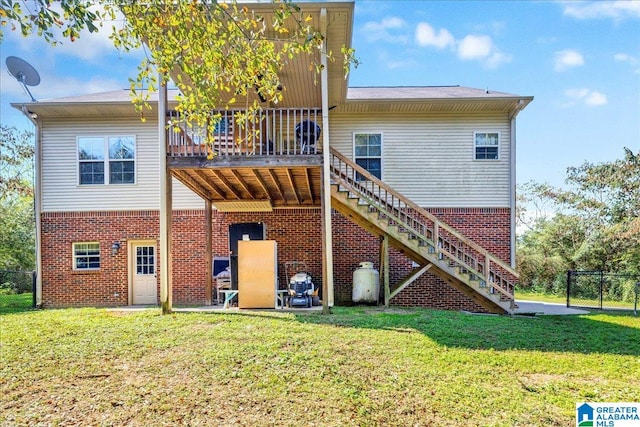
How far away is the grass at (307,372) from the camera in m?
3.57

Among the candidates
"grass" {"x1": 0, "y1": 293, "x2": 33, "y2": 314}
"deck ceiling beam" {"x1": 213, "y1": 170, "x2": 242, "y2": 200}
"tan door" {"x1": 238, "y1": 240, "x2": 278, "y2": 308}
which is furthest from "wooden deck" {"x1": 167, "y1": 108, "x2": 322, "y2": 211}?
"grass" {"x1": 0, "y1": 293, "x2": 33, "y2": 314}

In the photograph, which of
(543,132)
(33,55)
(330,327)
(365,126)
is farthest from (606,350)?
(543,132)

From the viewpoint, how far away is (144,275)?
11.4 m

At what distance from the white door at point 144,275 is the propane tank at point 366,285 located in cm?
576

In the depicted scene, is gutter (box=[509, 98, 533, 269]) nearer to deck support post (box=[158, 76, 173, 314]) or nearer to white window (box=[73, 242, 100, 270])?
deck support post (box=[158, 76, 173, 314])

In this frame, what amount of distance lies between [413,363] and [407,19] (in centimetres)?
829

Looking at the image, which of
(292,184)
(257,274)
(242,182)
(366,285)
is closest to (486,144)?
(366,285)

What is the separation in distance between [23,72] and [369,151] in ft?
30.7

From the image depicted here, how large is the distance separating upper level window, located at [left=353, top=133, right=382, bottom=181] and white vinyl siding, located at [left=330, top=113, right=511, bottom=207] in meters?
0.14

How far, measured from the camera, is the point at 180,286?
11.0 m

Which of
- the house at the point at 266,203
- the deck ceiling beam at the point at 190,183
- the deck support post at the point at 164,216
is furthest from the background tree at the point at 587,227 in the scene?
the deck support post at the point at 164,216

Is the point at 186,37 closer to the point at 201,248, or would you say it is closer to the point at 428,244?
the point at 428,244

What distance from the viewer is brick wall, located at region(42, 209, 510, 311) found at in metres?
11.0

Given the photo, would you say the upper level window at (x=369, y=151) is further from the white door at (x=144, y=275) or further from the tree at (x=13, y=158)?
the tree at (x=13, y=158)
